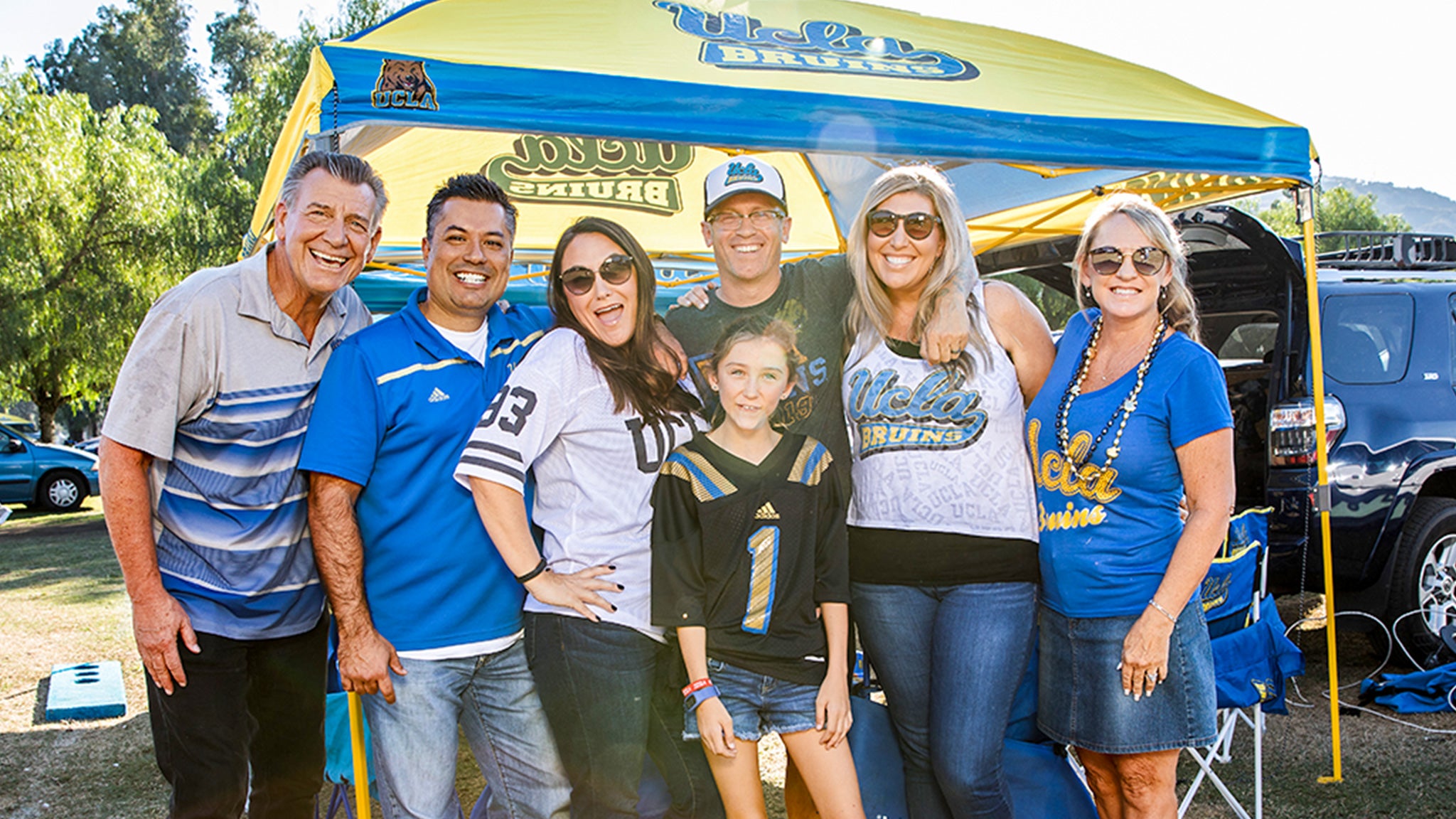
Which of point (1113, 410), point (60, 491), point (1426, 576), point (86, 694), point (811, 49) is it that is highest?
point (811, 49)

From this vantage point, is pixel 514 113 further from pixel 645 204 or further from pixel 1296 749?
pixel 1296 749

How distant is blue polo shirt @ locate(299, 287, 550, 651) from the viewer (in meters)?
2.35

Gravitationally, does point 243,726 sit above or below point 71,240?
below

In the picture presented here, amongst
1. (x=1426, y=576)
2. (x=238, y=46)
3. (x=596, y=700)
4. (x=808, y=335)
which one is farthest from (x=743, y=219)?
(x=238, y=46)

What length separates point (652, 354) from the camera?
102 inches

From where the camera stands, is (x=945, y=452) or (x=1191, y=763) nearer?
(x=945, y=452)

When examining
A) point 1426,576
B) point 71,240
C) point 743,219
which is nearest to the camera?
point 743,219

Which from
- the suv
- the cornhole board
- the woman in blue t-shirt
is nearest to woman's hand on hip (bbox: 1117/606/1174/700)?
the woman in blue t-shirt

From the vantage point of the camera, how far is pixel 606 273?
2.53m

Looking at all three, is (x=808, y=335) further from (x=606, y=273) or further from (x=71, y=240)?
(x=71, y=240)

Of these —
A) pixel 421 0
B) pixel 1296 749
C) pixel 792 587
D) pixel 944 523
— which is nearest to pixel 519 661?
pixel 792 587

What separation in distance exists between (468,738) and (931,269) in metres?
1.72

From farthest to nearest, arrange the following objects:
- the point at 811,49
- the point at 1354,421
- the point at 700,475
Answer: the point at 1354,421 → the point at 811,49 → the point at 700,475

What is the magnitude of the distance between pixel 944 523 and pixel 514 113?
1610 millimetres
